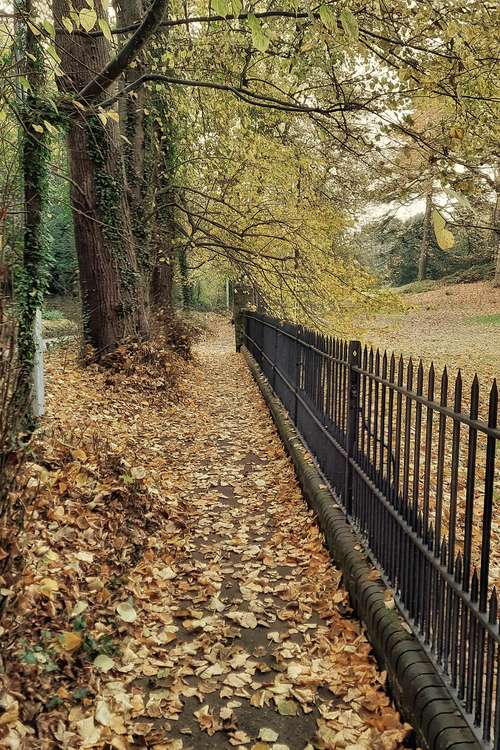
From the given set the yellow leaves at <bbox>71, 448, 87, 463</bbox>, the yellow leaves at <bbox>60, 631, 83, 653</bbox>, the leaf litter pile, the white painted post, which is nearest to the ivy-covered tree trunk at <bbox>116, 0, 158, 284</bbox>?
the white painted post

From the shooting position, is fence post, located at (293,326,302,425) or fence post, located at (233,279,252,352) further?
fence post, located at (233,279,252,352)

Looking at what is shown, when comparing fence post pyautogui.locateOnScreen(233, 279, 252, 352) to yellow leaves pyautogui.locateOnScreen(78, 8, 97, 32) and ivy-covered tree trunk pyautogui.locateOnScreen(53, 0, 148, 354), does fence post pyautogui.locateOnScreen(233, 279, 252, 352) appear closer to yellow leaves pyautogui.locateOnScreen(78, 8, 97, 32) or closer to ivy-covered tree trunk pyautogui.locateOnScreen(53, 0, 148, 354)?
ivy-covered tree trunk pyautogui.locateOnScreen(53, 0, 148, 354)

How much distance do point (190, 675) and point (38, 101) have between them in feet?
21.6

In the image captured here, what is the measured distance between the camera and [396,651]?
9.51ft

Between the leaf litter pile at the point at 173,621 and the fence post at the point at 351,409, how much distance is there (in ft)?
2.25

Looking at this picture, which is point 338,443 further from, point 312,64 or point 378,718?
point 312,64

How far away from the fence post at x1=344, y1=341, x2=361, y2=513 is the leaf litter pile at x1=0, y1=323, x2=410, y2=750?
0.69 meters

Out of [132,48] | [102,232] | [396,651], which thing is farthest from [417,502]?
[102,232]

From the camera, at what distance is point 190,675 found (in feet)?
10.8

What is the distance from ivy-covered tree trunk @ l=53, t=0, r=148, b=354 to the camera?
9969mm

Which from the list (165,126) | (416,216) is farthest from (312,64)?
(416,216)

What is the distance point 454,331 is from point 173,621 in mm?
24460

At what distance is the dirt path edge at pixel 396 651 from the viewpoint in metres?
2.31

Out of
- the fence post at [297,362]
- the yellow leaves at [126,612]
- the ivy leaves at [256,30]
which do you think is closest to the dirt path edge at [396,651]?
the yellow leaves at [126,612]
